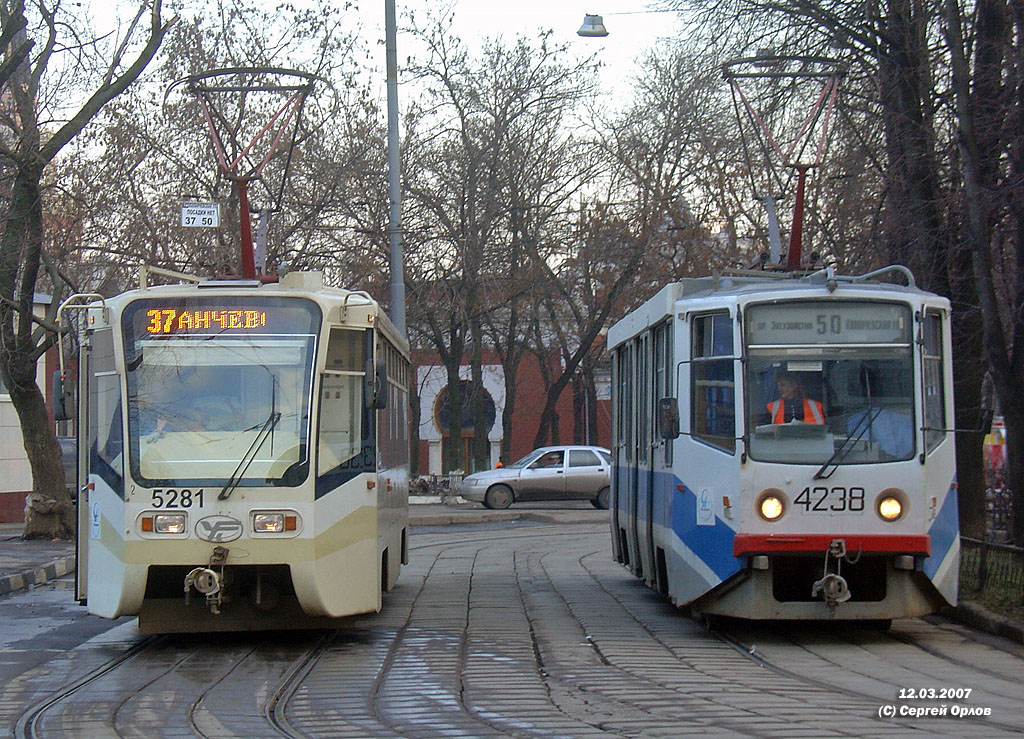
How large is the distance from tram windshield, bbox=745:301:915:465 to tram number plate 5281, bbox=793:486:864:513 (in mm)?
229

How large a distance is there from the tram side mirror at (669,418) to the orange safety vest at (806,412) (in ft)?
3.02

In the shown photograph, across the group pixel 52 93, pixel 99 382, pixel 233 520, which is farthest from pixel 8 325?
pixel 233 520

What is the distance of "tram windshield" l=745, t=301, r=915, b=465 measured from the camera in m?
10.2

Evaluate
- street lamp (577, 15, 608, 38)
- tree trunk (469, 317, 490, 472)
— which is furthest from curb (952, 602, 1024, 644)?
tree trunk (469, 317, 490, 472)

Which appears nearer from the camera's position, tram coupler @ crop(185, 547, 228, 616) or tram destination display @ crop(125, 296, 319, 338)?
tram coupler @ crop(185, 547, 228, 616)

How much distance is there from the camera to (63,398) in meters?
10.6

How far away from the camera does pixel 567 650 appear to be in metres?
10.1

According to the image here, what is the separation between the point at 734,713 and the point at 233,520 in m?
4.15

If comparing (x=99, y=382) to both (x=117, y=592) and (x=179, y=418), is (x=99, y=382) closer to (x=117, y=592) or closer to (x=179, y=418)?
(x=179, y=418)

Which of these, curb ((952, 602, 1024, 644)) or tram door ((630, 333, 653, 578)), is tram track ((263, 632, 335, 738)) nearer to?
tram door ((630, 333, 653, 578))

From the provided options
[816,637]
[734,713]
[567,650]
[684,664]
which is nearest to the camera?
[734,713]

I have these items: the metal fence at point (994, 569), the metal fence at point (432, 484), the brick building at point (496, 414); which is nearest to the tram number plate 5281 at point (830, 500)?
the metal fence at point (994, 569)

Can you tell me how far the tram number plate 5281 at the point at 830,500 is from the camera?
999 centimetres

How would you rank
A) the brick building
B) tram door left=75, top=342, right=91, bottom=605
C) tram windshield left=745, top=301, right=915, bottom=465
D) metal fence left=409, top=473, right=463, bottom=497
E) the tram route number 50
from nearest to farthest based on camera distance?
tram windshield left=745, top=301, right=915, bottom=465, tram door left=75, top=342, right=91, bottom=605, the tram route number 50, metal fence left=409, top=473, right=463, bottom=497, the brick building
